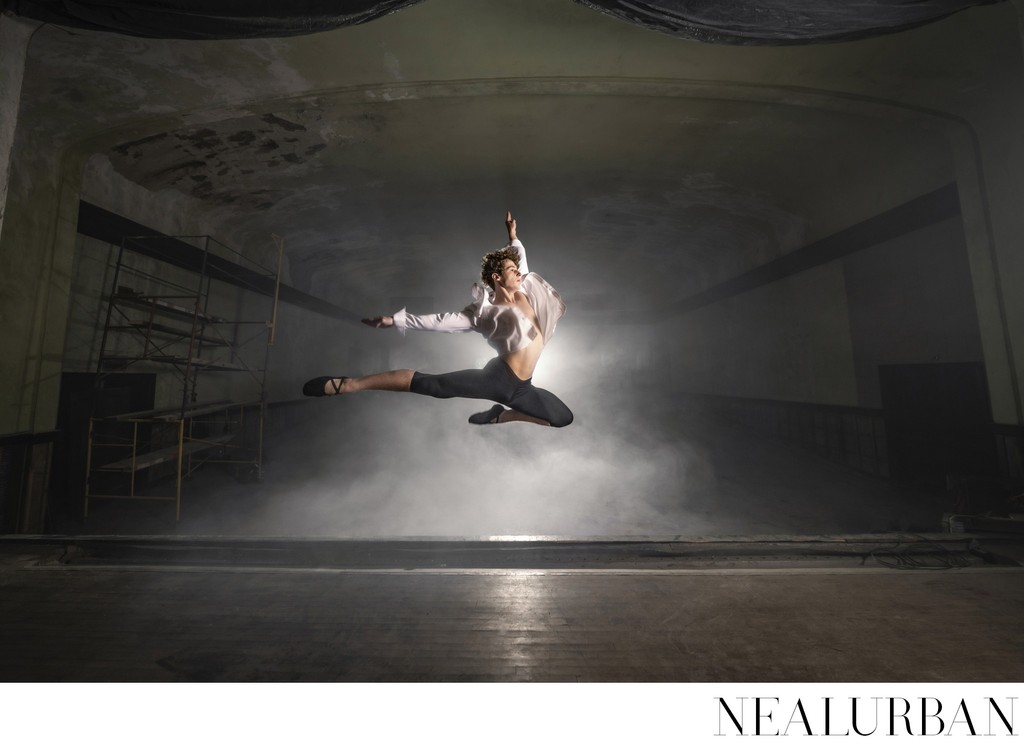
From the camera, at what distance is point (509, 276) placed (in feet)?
8.08

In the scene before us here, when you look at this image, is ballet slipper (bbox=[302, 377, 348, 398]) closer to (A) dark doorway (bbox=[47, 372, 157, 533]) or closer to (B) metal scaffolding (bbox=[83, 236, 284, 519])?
(B) metal scaffolding (bbox=[83, 236, 284, 519])

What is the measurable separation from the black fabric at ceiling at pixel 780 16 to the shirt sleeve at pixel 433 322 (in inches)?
77.4

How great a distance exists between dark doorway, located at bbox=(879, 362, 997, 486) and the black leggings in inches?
190

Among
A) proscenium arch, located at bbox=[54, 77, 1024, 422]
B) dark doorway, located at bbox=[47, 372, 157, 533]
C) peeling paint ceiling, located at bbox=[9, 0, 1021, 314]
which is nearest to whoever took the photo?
peeling paint ceiling, located at bbox=[9, 0, 1021, 314]

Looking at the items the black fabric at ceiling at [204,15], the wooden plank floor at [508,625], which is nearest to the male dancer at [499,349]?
the wooden plank floor at [508,625]

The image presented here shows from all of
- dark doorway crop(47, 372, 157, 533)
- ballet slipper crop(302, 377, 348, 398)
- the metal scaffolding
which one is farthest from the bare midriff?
dark doorway crop(47, 372, 157, 533)

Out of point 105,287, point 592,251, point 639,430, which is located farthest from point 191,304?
point 639,430

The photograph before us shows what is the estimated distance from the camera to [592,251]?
859 cm

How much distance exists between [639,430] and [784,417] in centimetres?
245

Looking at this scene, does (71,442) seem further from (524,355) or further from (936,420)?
(936,420)

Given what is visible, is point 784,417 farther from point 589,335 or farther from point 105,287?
point 105,287

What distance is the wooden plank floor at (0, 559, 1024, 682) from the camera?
6.25 feet

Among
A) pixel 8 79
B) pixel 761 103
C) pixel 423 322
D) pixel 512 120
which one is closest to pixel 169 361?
pixel 8 79

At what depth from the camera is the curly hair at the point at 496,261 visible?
246cm
